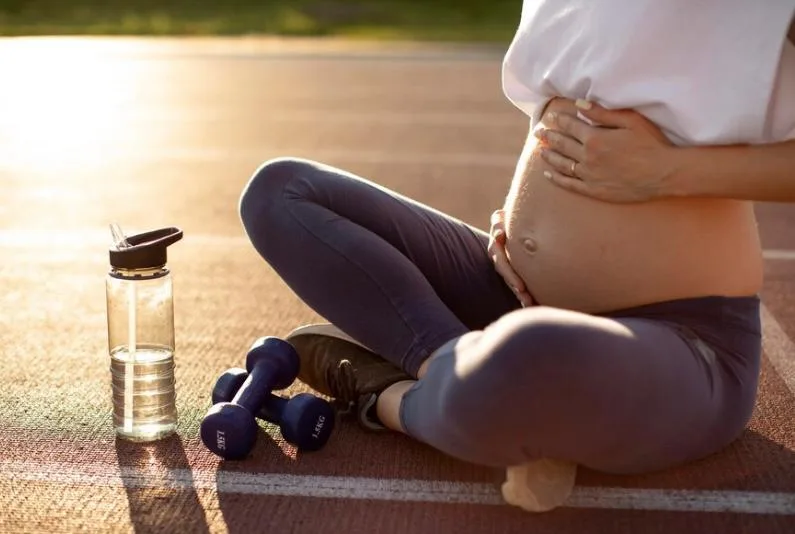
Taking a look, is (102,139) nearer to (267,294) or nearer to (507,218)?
(267,294)

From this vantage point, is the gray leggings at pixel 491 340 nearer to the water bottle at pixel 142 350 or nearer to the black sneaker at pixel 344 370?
the black sneaker at pixel 344 370

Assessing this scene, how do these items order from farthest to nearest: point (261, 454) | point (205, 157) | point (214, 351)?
point (205, 157) < point (214, 351) < point (261, 454)

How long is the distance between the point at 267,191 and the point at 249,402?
0.50m

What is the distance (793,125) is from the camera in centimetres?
243

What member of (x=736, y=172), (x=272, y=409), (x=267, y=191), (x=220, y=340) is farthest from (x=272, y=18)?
(x=736, y=172)

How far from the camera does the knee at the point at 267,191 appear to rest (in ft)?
9.46

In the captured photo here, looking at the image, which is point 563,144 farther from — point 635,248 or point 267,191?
point 267,191

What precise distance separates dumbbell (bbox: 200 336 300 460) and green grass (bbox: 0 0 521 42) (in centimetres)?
1484

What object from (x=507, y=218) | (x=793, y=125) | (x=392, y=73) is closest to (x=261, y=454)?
(x=507, y=218)

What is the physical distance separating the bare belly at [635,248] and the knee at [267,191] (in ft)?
1.93

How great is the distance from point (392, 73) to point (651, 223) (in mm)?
10026

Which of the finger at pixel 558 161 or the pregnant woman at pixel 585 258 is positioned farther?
the finger at pixel 558 161

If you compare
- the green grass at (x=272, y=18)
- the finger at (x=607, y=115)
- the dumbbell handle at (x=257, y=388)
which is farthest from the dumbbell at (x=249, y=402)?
the green grass at (x=272, y=18)

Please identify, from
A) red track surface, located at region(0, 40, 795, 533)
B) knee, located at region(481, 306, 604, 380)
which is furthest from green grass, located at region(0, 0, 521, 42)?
knee, located at region(481, 306, 604, 380)
